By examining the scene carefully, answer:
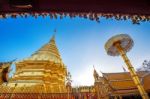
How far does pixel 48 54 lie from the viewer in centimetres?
2331

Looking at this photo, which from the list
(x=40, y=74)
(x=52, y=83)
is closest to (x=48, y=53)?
(x=40, y=74)

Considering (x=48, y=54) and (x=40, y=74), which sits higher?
(x=48, y=54)

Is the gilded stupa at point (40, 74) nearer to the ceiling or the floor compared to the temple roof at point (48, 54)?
nearer to the floor

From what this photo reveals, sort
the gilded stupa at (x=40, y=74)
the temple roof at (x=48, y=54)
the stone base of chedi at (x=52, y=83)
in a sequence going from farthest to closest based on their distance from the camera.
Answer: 1. the temple roof at (x=48, y=54)
2. the gilded stupa at (x=40, y=74)
3. the stone base of chedi at (x=52, y=83)

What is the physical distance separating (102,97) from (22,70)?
9.92 metres

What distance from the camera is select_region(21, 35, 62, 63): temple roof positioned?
22133mm

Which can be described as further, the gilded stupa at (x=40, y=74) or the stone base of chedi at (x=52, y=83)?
the gilded stupa at (x=40, y=74)

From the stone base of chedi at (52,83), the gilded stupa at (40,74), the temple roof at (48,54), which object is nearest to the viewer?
the stone base of chedi at (52,83)

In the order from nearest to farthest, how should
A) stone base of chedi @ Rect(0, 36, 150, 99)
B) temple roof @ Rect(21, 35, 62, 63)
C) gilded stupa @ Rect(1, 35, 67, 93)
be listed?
stone base of chedi @ Rect(0, 36, 150, 99) → gilded stupa @ Rect(1, 35, 67, 93) → temple roof @ Rect(21, 35, 62, 63)

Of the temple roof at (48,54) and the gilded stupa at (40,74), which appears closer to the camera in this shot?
the gilded stupa at (40,74)

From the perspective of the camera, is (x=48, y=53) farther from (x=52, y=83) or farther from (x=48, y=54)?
(x=52, y=83)

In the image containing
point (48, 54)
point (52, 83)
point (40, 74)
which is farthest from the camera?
point (48, 54)

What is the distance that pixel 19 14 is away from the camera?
2.41m

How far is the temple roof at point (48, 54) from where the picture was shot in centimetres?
2213
